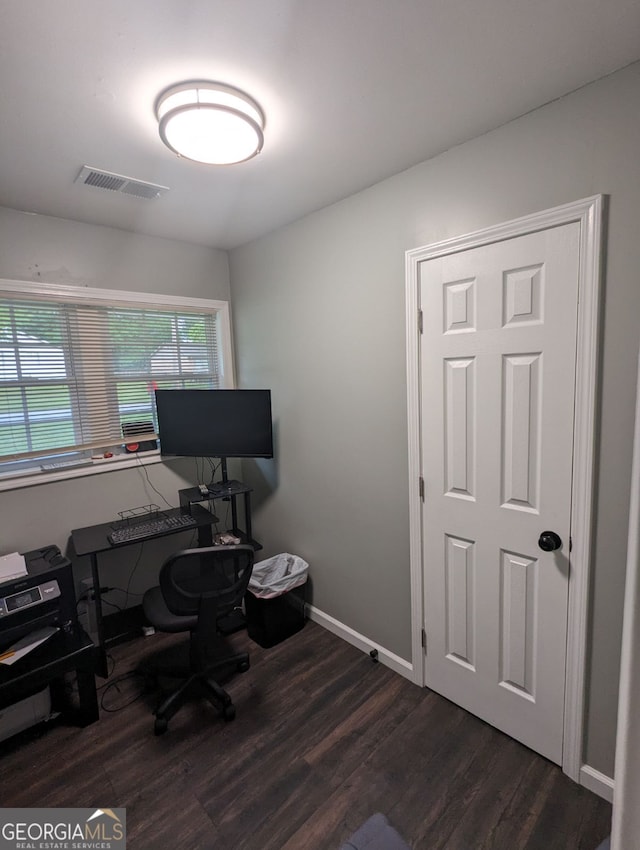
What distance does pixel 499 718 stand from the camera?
1912 mm

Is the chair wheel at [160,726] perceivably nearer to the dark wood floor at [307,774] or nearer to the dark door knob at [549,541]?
the dark wood floor at [307,774]

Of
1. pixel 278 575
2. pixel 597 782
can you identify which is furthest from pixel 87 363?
pixel 597 782

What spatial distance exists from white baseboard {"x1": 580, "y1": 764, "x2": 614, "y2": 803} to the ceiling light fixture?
2785 mm

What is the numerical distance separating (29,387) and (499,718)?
310 cm

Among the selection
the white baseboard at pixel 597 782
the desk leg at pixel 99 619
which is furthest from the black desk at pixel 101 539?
the white baseboard at pixel 597 782

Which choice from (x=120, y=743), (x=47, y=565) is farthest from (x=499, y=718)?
(x=47, y=565)

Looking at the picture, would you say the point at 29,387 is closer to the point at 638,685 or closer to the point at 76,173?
the point at 76,173

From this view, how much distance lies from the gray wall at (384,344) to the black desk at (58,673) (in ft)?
4.55

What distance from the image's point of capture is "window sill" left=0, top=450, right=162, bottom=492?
7.79ft

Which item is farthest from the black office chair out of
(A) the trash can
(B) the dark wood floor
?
(A) the trash can

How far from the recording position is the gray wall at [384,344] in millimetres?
1440

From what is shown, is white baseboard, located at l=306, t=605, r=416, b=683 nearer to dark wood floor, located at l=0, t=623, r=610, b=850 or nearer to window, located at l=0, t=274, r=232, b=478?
dark wood floor, located at l=0, t=623, r=610, b=850

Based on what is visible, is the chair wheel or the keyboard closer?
the chair wheel

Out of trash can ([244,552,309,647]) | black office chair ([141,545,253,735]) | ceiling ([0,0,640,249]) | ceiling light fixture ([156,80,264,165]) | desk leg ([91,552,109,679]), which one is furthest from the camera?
trash can ([244,552,309,647])
